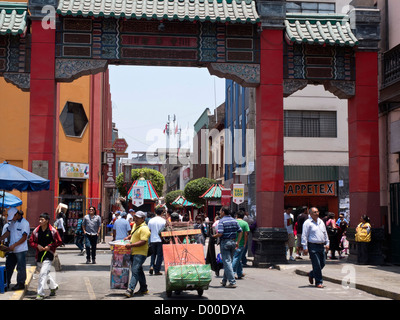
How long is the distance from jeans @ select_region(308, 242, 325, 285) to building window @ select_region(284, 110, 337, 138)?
1935cm

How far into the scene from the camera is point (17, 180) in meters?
13.0

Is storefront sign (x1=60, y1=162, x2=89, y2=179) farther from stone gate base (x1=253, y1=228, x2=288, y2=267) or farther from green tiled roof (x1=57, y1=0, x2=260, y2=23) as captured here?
stone gate base (x1=253, y1=228, x2=288, y2=267)

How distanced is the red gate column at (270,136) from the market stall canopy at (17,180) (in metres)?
7.28

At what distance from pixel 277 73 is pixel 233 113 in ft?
90.7

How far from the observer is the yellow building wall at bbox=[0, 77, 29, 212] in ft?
90.3

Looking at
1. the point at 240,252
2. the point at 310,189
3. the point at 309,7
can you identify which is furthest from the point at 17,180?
the point at 309,7

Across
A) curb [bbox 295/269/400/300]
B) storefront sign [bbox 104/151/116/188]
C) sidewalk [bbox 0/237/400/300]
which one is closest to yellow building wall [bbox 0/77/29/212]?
storefront sign [bbox 104/151/116/188]

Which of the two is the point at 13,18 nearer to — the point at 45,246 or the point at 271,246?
the point at 45,246

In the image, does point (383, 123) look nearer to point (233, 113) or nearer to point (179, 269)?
point (179, 269)

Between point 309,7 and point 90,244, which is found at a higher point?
point 309,7

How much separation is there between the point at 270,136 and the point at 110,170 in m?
21.7

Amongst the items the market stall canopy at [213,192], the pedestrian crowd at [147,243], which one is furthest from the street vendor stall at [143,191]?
the pedestrian crowd at [147,243]

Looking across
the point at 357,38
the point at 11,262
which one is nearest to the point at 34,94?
the point at 11,262

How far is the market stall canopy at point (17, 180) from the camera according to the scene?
12.9 metres
